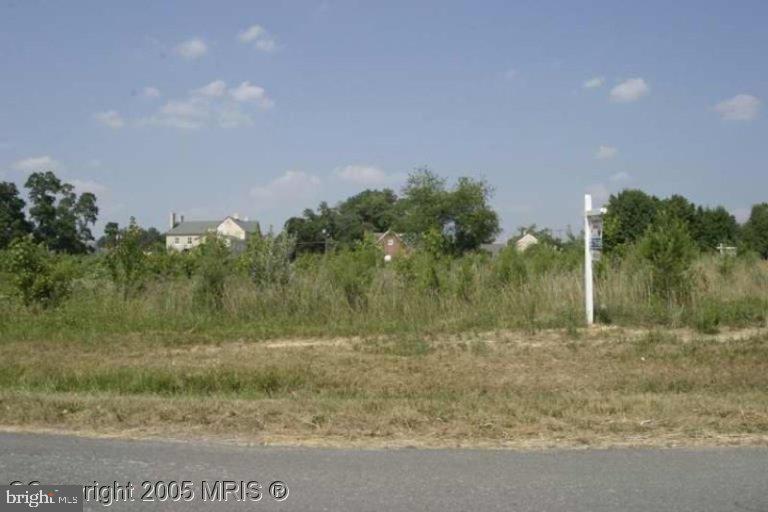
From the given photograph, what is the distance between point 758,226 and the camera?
61.2 metres

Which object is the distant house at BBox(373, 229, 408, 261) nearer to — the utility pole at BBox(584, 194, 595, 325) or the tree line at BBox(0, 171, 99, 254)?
the utility pole at BBox(584, 194, 595, 325)

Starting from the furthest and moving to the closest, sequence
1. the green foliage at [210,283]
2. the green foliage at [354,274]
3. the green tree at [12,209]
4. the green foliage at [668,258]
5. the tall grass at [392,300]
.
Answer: the green tree at [12,209]
the green foliage at [210,283]
the green foliage at [354,274]
the green foliage at [668,258]
the tall grass at [392,300]

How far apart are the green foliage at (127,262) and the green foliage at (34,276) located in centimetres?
116

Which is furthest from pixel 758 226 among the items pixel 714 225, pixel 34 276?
pixel 34 276

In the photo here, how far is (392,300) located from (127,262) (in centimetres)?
712

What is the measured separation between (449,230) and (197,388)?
60.1 m

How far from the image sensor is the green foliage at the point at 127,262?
17.9 meters

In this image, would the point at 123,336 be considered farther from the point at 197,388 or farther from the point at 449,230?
the point at 449,230

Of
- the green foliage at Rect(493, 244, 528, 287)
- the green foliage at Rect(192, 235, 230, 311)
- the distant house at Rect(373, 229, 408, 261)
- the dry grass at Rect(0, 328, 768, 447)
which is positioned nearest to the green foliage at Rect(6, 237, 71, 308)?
the green foliage at Rect(192, 235, 230, 311)

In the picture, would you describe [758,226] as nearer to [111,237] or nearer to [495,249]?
[495,249]

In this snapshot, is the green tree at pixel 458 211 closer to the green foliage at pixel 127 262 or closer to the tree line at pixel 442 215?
the tree line at pixel 442 215

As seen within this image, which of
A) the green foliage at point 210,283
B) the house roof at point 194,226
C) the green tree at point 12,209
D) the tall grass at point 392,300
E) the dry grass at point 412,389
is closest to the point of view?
the dry grass at point 412,389

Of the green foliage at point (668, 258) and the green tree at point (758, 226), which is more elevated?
the green tree at point (758, 226)

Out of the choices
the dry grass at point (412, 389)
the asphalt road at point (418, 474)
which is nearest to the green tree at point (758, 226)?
the dry grass at point (412, 389)
